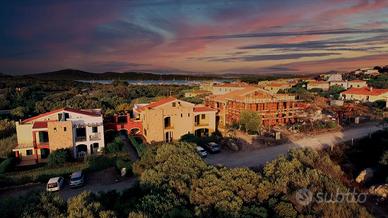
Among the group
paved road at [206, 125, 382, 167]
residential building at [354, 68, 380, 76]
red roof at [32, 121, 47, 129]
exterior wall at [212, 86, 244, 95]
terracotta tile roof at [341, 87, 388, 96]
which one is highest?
residential building at [354, 68, 380, 76]

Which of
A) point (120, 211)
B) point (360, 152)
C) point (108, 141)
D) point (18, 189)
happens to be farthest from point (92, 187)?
point (360, 152)

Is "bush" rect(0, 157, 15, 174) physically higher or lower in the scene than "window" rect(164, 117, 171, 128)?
lower

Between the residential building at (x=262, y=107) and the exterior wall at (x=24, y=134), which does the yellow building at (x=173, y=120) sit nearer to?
the residential building at (x=262, y=107)

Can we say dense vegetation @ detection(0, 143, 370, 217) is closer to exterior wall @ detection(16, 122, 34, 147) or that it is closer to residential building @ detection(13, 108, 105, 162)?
residential building @ detection(13, 108, 105, 162)

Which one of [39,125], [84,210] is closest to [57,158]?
[39,125]

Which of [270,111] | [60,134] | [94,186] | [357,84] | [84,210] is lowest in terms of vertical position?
[94,186]

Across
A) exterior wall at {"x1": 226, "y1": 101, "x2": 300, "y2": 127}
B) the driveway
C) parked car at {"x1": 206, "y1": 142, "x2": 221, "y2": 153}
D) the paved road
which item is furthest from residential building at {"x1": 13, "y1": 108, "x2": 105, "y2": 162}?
exterior wall at {"x1": 226, "y1": 101, "x2": 300, "y2": 127}

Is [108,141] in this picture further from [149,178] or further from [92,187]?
[149,178]

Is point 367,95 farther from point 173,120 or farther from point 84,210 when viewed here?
point 84,210
